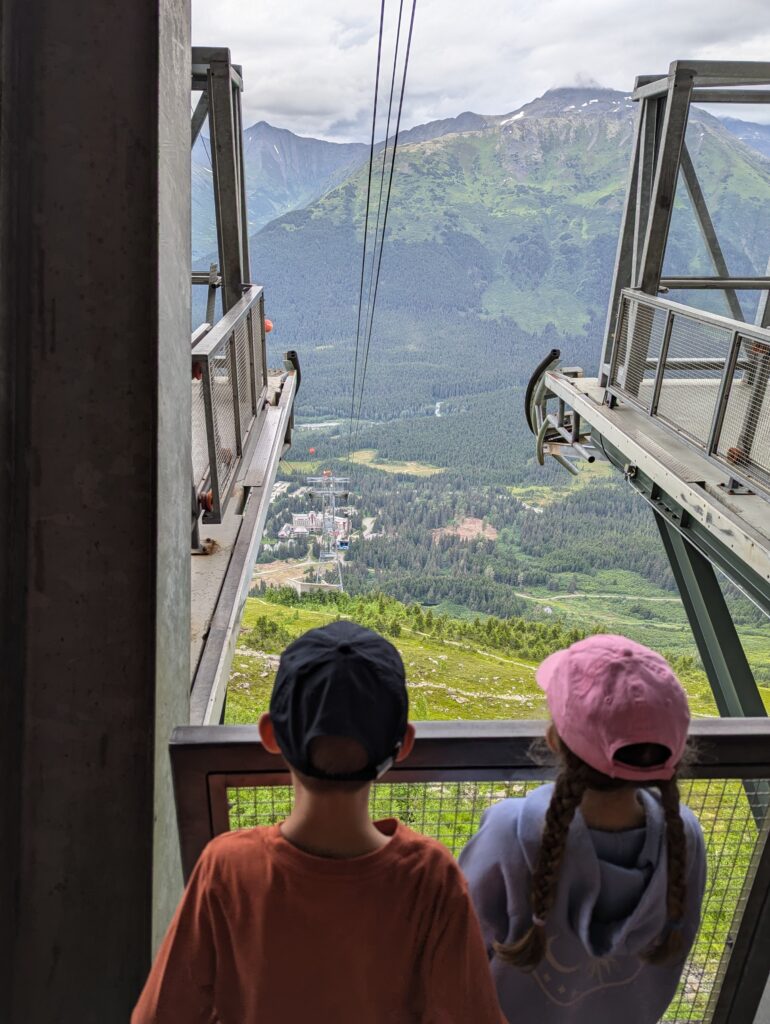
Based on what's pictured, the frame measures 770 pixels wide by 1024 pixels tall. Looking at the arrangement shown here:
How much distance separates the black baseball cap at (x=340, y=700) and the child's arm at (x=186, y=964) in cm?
26

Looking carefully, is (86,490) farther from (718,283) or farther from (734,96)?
(734,96)

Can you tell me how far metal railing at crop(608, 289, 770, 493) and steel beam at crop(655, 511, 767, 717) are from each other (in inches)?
31.0

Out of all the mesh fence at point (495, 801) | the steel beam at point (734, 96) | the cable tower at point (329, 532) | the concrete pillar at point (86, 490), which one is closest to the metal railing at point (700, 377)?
the steel beam at point (734, 96)

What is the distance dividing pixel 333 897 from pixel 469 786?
56 cm

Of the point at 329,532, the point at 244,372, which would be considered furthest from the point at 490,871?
the point at 329,532

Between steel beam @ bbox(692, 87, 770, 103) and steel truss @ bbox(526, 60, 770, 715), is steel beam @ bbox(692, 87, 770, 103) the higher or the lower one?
the higher one

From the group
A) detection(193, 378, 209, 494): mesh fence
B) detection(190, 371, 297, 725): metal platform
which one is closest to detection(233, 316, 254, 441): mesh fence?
detection(190, 371, 297, 725): metal platform

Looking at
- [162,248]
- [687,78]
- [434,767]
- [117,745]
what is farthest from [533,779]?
[687,78]

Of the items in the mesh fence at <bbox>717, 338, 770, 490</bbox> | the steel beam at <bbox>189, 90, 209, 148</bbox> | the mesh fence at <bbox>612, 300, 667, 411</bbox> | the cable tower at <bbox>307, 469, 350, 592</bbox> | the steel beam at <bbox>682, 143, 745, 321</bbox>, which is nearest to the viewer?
the mesh fence at <bbox>717, 338, 770, 490</bbox>

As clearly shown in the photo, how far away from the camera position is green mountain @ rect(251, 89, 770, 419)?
13025cm

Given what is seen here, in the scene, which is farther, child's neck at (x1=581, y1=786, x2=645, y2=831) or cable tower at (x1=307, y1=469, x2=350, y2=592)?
cable tower at (x1=307, y1=469, x2=350, y2=592)

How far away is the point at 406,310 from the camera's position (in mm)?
145625

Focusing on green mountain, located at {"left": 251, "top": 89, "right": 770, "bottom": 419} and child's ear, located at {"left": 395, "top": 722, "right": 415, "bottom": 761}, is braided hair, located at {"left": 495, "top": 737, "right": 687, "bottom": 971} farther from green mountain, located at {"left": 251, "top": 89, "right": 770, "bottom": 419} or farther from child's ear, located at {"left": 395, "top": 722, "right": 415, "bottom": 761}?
green mountain, located at {"left": 251, "top": 89, "right": 770, "bottom": 419}

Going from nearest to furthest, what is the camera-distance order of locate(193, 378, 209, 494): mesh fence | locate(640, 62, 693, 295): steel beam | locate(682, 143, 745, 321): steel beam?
locate(193, 378, 209, 494): mesh fence, locate(640, 62, 693, 295): steel beam, locate(682, 143, 745, 321): steel beam
